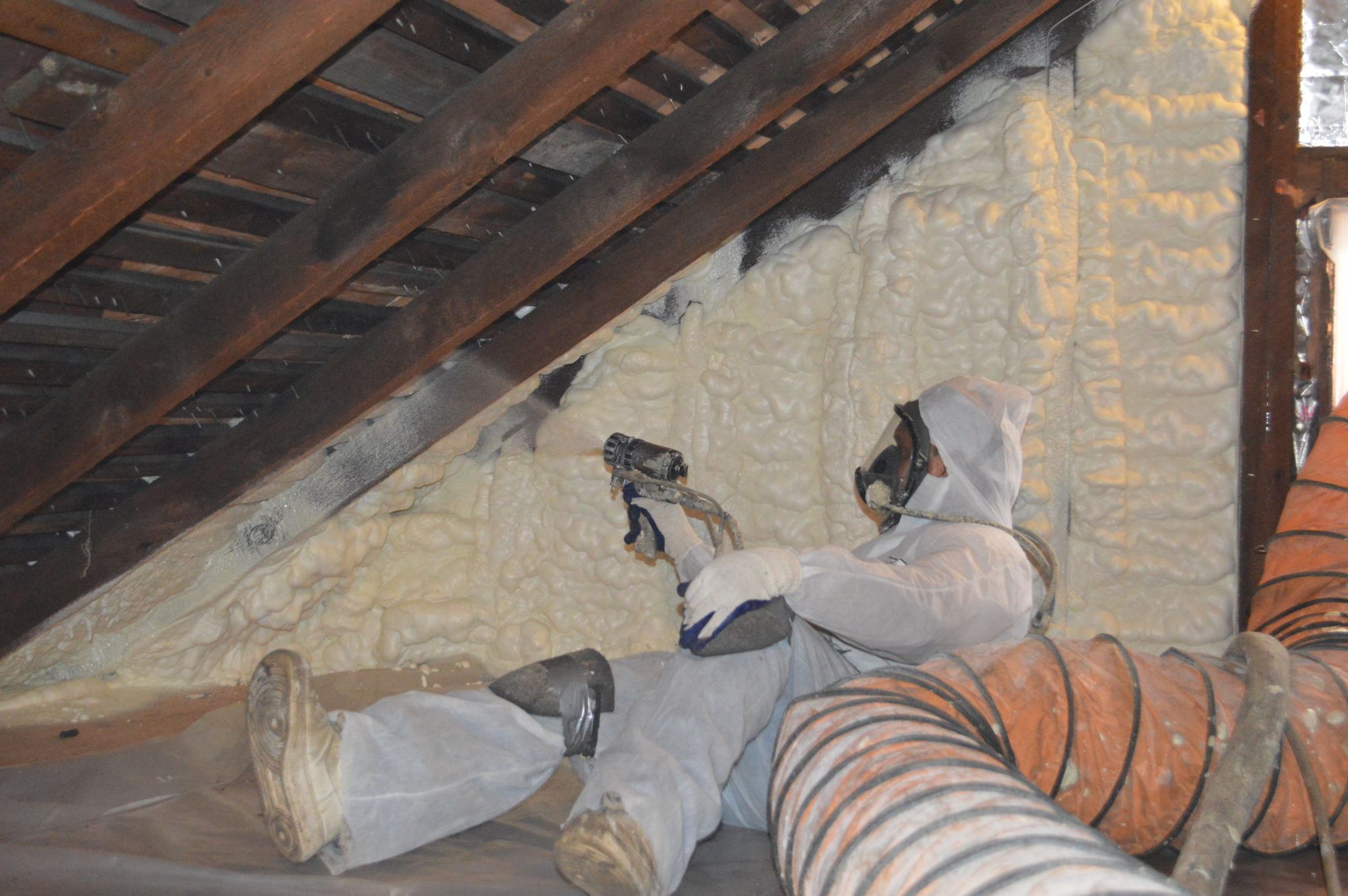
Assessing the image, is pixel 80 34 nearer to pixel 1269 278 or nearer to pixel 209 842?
pixel 209 842

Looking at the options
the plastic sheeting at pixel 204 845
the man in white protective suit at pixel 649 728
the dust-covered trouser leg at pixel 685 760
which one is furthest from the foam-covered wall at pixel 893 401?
the dust-covered trouser leg at pixel 685 760

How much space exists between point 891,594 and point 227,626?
1977 mm

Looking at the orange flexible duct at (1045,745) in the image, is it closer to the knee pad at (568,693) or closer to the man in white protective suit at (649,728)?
the man in white protective suit at (649,728)

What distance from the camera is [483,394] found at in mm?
2652

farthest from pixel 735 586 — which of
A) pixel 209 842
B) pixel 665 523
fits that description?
pixel 209 842

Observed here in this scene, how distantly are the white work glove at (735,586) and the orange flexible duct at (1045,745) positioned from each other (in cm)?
17

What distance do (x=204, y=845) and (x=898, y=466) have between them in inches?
55.0

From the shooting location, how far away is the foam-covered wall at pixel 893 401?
8.12 ft

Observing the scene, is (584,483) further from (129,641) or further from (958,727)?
(958,727)

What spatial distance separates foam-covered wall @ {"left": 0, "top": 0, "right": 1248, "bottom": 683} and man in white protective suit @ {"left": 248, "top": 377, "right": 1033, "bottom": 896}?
35.7 inches

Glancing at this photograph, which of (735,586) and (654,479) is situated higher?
(654,479)

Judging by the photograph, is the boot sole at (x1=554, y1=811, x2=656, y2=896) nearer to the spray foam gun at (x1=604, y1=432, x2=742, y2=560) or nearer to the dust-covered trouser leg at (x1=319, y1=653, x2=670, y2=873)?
the dust-covered trouser leg at (x1=319, y1=653, x2=670, y2=873)

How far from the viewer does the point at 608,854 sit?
1.33 m

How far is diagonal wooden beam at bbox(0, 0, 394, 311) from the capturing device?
4.40 feet
